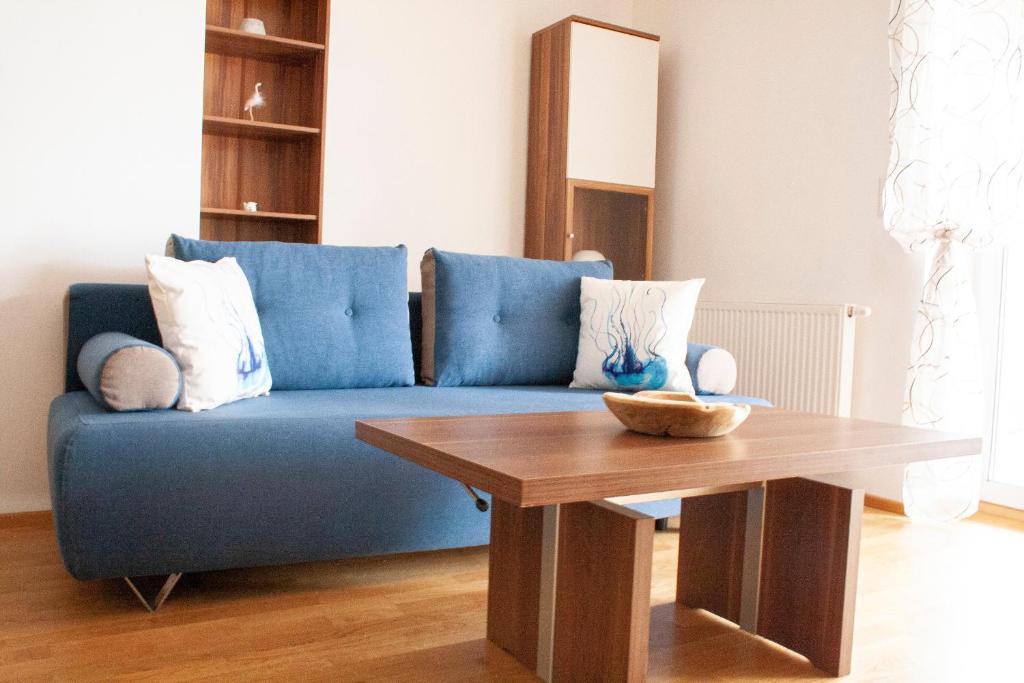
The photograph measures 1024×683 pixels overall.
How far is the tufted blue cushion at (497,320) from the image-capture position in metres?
2.81

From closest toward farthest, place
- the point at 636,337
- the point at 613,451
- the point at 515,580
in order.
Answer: the point at 613,451
the point at 515,580
the point at 636,337

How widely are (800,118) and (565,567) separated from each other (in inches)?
104

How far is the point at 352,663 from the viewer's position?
5.54 feet

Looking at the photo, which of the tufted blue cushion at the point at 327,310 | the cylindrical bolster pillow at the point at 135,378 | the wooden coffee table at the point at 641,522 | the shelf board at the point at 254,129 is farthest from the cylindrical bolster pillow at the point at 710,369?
the shelf board at the point at 254,129

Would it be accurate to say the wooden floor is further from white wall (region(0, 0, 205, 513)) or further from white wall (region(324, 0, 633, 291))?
white wall (region(324, 0, 633, 291))

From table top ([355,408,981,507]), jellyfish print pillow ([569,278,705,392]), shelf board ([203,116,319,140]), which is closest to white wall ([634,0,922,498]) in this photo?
jellyfish print pillow ([569,278,705,392])

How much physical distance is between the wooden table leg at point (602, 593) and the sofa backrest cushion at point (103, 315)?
4.75 ft

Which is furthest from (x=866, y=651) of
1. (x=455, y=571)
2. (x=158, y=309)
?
(x=158, y=309)

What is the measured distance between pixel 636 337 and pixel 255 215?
168 cm

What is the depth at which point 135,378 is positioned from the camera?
189 centimetres

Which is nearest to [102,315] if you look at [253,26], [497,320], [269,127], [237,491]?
[237,491]

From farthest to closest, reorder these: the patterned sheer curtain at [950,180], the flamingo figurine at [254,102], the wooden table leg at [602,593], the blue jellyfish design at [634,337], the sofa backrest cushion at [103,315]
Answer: the flamingo figurine at [254,102] < the patterned sheer curtain at [950,180] < the blue jellyfish design at [634,337] < the sofa backrest cushion at [103,315] < the wooden table leg at [602,593]

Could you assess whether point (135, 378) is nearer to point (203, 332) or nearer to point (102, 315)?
point (203, 332)

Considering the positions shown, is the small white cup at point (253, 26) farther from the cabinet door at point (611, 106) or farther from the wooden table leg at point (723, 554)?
the wooden table leg at point (723, 554)
